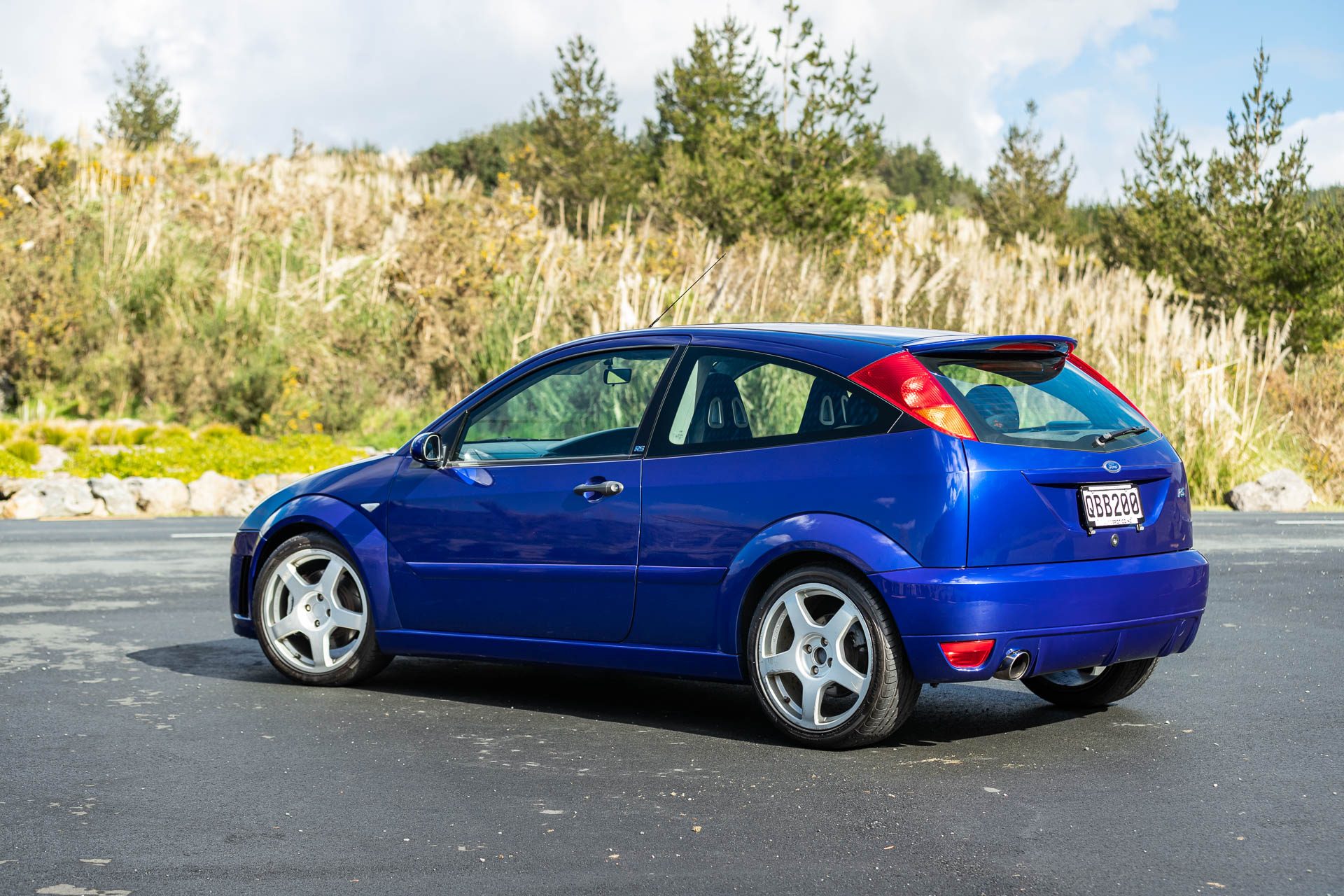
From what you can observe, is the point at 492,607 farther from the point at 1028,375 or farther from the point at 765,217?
the point at 765,217

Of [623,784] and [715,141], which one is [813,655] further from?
[715,141]

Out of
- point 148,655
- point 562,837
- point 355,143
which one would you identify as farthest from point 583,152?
point 562,837

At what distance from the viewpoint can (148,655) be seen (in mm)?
8305

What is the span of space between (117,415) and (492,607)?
16.0m

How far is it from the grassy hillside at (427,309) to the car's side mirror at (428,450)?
1238 cm

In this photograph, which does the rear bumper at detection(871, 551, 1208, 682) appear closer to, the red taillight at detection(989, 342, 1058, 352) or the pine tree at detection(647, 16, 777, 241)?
the red taillight at detection(989, 342, 1058, 352)

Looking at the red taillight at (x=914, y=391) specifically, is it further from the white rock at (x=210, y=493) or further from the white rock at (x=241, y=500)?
the white rock at (x=210, y=493)

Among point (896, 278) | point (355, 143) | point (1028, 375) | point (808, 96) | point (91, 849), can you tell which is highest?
point (355, 143)

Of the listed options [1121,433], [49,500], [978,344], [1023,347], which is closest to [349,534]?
[978,344]

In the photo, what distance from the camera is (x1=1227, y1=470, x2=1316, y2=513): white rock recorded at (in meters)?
18.4

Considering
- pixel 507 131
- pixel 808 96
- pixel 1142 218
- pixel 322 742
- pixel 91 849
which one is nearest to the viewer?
pixel 91 849

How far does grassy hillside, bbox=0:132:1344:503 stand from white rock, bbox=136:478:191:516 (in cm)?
381

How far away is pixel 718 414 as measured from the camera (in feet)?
21.2

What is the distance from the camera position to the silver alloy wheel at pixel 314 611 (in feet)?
24.5
